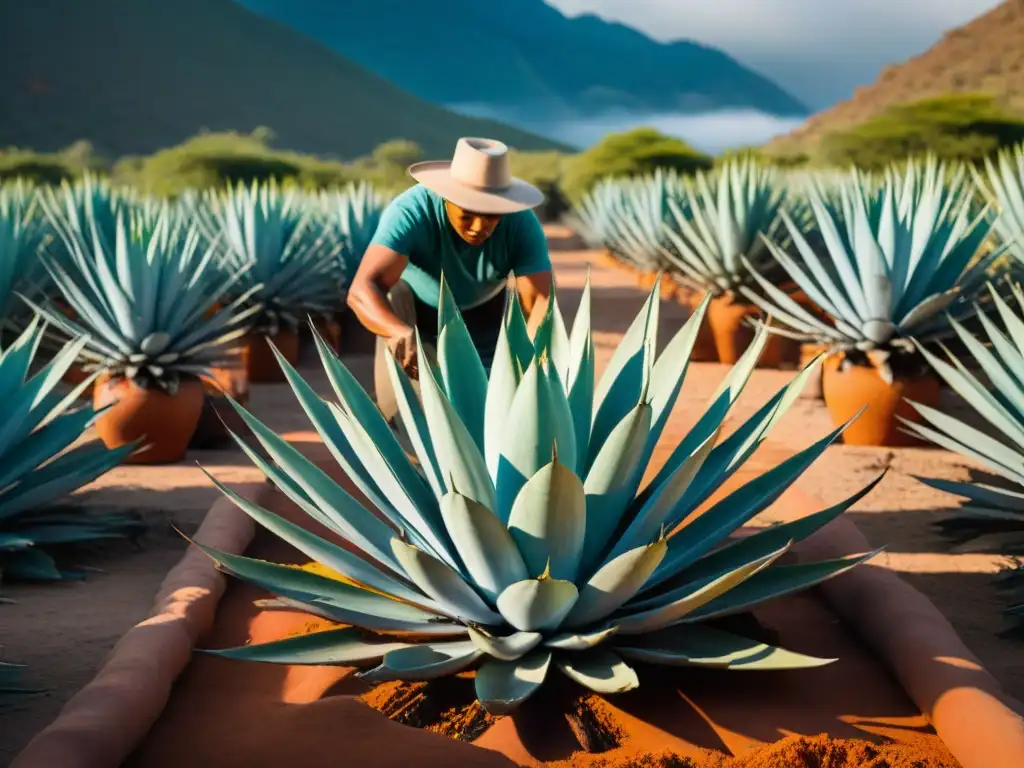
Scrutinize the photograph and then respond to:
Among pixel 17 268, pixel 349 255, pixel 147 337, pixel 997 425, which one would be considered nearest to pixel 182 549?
pixel 147 337

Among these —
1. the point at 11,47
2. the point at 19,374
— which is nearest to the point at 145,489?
the point at 19,374

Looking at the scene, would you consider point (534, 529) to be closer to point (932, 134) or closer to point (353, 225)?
point (353, 225)

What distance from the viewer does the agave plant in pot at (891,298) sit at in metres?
5.15

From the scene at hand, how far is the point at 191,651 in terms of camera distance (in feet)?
8.18

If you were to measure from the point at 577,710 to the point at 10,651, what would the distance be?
170 cm

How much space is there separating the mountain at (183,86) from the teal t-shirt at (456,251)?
162 feet

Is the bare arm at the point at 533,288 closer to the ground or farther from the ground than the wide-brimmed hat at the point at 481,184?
closer to the ground

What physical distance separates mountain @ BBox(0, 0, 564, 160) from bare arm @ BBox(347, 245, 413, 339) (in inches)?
1952

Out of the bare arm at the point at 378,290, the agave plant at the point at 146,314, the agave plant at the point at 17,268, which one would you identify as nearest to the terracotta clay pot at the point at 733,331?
the agave plant at the point at 146,314

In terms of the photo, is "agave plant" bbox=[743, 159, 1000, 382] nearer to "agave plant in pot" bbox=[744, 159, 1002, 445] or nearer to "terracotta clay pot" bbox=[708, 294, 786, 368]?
"agave plant in pot" bbox=[744, 159, 1002, 445]

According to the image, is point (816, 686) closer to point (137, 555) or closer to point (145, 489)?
point (137, 555)

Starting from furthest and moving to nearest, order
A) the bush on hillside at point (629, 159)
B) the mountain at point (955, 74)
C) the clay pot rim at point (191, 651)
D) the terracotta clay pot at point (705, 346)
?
the mountain at point (955, 74), the bush on hillside at point (629, 159), the terracotta clay pot at point (705, 346), the clay pot rim at point (191, 651)

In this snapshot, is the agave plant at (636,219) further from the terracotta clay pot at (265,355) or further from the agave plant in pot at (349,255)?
the terracotta clay pot at (265,355)

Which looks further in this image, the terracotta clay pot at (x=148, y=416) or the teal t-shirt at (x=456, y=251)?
the terracotta clay pot at (x=148, y=416)
